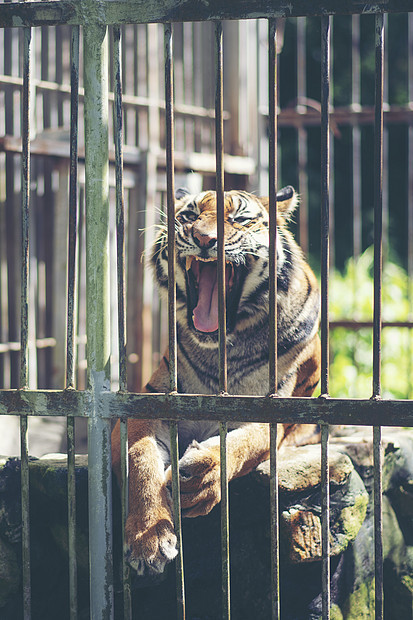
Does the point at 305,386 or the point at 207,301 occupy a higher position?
the point at 207,301

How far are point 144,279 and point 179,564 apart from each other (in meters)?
2.78

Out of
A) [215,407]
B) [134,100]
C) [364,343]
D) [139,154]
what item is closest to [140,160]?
[139,154]

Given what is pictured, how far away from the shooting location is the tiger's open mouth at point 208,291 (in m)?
2.44

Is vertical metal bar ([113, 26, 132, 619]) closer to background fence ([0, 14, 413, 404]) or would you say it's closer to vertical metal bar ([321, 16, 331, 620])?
vertical metal bar ([321, 16, 331, 620])

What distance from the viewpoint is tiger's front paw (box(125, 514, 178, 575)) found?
190 centimetres

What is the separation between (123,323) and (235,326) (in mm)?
764

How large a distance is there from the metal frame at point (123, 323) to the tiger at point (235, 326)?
1.08 ft

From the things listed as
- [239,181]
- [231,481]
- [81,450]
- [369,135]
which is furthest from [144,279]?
[369,135]

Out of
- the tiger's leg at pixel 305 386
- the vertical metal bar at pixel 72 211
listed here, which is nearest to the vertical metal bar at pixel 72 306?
the vertical metal bar at pixel 72 211

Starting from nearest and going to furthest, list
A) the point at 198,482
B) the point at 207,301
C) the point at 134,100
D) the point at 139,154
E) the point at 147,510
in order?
the point at 147,510 → the point at 198,482 → the point at 207,301 → the point at 139,154 → the point at 134,100

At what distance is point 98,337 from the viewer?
6.22 ft

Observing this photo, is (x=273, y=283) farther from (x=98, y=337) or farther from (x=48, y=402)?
(x=48, y=402)

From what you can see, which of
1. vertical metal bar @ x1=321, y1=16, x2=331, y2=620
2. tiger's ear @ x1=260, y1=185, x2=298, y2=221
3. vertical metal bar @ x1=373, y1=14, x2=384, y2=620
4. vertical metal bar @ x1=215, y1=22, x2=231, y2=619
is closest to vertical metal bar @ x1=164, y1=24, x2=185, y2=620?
vertical metal bar @ x1=215, y1=22, x2=231, y2=619

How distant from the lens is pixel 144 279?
4.48 meters
